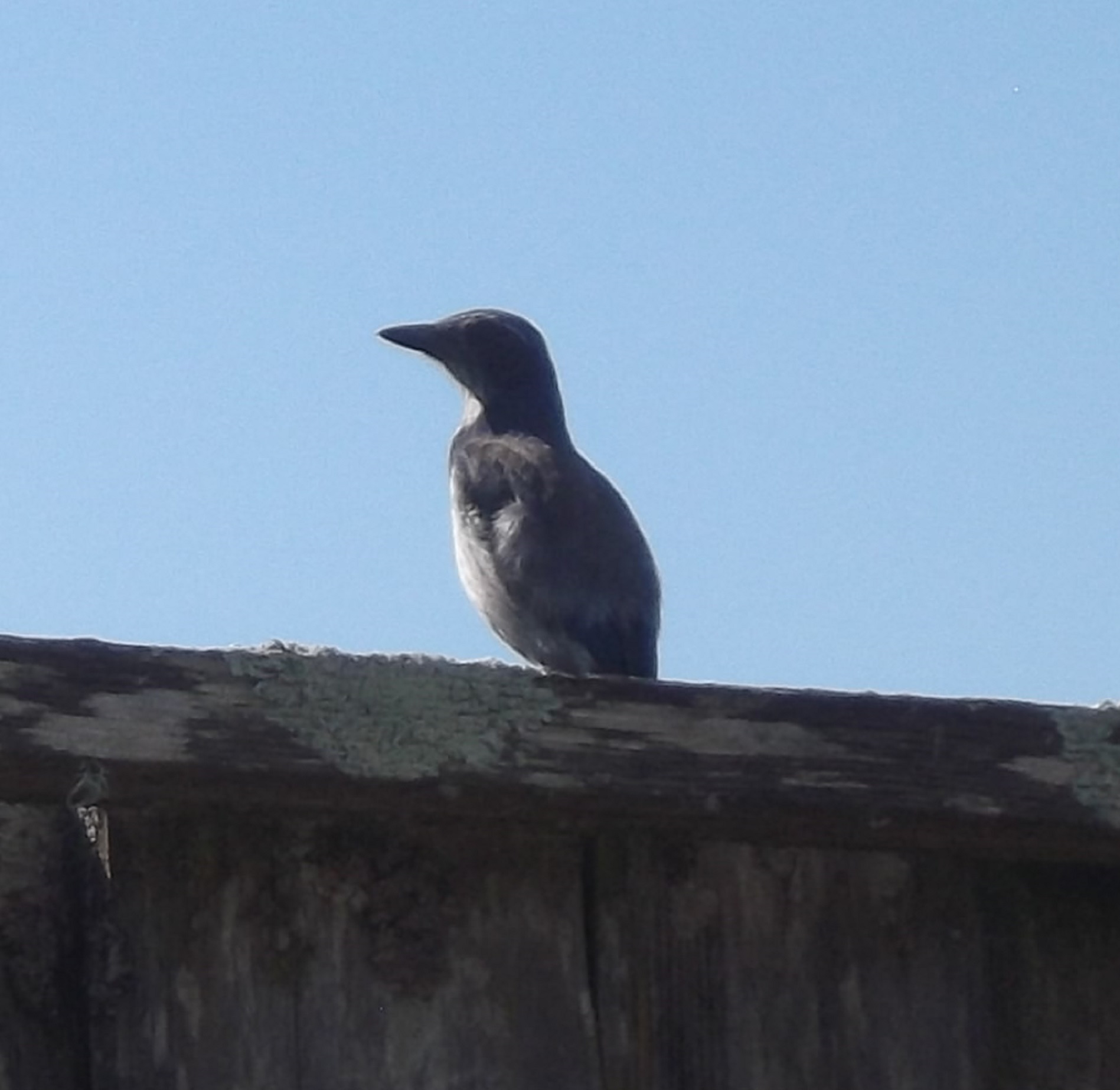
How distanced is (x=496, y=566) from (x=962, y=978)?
3.70 metres

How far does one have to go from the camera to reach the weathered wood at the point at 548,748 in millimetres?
2420

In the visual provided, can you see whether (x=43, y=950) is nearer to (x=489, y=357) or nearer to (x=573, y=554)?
(x=573, y=554)

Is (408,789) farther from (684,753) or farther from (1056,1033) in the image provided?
(1056,1033)

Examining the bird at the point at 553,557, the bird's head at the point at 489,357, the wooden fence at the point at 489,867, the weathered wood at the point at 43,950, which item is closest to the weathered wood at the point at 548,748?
the wooden fence at the point at 489,867

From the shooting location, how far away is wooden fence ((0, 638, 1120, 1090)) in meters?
2.50

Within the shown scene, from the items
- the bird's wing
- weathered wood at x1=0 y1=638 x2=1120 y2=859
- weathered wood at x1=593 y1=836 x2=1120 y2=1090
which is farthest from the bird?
weathered wood at x1=0 y1=638 x2=1120 y2=859

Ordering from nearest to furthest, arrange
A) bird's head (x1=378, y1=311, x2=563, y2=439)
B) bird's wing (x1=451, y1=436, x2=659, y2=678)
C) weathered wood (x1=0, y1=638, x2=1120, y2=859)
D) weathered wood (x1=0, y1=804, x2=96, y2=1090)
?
1. weathered wood (x1=0, y1=638, x2=1120, y2=859)
2. weathered wood (x1=0, y1=804, x2=96, y2=1090)
3. bird's wing (x1=451, y1=436, x2=659, y2=678)
4. bird's head (x1=378, y1=311, x2=563, y2=439)

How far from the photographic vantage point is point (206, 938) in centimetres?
261

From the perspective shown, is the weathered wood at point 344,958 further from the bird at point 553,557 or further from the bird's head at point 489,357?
the bird's head at point 489,357

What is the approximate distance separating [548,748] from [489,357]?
18.8 ft

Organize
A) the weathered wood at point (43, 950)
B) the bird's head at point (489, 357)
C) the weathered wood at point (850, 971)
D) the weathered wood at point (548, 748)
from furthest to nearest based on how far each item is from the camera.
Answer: the bird's head at point (489, 357)
the weathered wood at point (850, 971)
the weathered wood at point (43, 950)
the weathered wood at point (548, 748)

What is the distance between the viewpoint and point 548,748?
2.57 metres

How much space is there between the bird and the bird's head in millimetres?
456

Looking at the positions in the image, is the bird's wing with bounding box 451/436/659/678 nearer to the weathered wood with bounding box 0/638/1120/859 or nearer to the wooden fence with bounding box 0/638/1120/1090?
the wooden fence with bounding box 0/638/1120/1090
